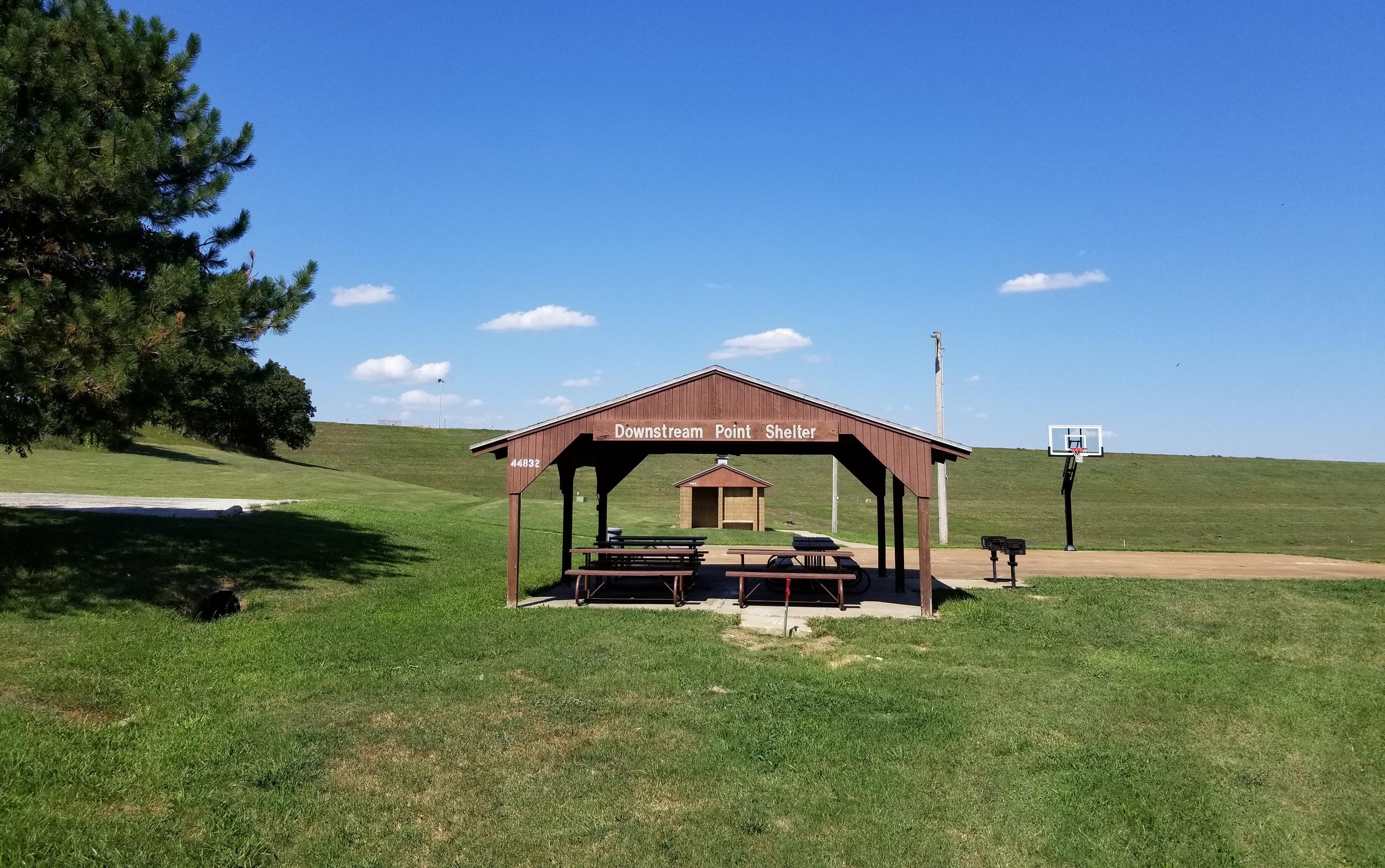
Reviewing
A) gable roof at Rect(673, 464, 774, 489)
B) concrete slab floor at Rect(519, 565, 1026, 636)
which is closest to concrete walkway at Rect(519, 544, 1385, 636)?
concrete slab floor at Rect(519, 565, 1026, 636)

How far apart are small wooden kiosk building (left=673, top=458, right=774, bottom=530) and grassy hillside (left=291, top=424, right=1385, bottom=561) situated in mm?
1518

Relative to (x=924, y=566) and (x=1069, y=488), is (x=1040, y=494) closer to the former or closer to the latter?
(x=1069, y=488)

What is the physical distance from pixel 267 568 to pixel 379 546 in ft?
14.7

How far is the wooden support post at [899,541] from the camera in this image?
17.4 metres

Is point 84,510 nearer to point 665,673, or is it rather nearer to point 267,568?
point 267,568

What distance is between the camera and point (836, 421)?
590 inches

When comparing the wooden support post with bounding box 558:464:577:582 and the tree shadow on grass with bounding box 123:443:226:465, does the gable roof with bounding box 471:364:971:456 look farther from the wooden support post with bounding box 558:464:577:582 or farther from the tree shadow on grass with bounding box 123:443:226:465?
the tree shadow on grass with bounding box 123:443:226:465

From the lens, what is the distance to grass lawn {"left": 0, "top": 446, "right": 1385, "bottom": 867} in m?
5.69

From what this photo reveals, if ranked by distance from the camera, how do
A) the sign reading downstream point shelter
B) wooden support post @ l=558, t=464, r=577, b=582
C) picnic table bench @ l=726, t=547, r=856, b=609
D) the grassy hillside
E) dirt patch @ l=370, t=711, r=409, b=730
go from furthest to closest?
the grassy hillside, wooden support post @ l=558, t=464, r=577, b=582, the sign reading downstream point shelter, picnic table bench @ l=726, t=547, r=856, b=609, dirt patch @ l=370, t=711, r=409, b=730

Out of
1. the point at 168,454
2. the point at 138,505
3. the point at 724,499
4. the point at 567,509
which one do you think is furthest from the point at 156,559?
the point at 168,454

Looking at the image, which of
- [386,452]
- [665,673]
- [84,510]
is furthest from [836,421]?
[386,452]

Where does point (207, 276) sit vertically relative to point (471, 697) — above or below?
above

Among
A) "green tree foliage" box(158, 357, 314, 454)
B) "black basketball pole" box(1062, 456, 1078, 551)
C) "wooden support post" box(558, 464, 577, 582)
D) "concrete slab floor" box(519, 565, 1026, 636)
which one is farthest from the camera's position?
"green tree foliage" box(158, 357, 314, 454)

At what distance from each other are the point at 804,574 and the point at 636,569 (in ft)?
11.8
